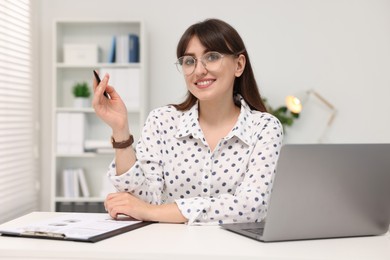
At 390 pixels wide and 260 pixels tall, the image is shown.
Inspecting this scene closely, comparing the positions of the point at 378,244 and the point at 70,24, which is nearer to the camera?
the point at 378,244

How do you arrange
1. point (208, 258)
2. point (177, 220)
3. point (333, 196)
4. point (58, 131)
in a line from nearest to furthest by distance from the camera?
point (208, 258) → point (333, 196) → point (177, 220) → point (58, 131)

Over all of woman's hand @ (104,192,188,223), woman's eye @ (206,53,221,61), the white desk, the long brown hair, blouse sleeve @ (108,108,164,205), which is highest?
the long brown hair

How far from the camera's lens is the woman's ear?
215 centimetres

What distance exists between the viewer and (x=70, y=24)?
4.75 metres

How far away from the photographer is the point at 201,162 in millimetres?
2068

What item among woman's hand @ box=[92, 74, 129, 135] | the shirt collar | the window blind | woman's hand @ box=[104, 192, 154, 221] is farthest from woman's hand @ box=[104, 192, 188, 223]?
the window blind

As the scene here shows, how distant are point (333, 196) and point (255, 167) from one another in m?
0.45

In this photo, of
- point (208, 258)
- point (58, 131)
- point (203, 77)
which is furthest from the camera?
point (58, 131)

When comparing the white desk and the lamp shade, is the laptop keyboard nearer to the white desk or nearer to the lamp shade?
the white desk

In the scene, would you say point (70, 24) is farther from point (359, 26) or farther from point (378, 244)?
point (378, 244)

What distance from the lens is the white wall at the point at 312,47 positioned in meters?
4.73

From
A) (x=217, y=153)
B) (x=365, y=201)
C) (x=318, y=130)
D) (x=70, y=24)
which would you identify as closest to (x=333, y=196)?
(x=365, y=201)

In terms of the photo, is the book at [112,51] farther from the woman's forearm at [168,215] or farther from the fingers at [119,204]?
the woman's forearm at [168,215]

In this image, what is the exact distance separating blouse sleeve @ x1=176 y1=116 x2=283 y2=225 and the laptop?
A: 0.16 m
